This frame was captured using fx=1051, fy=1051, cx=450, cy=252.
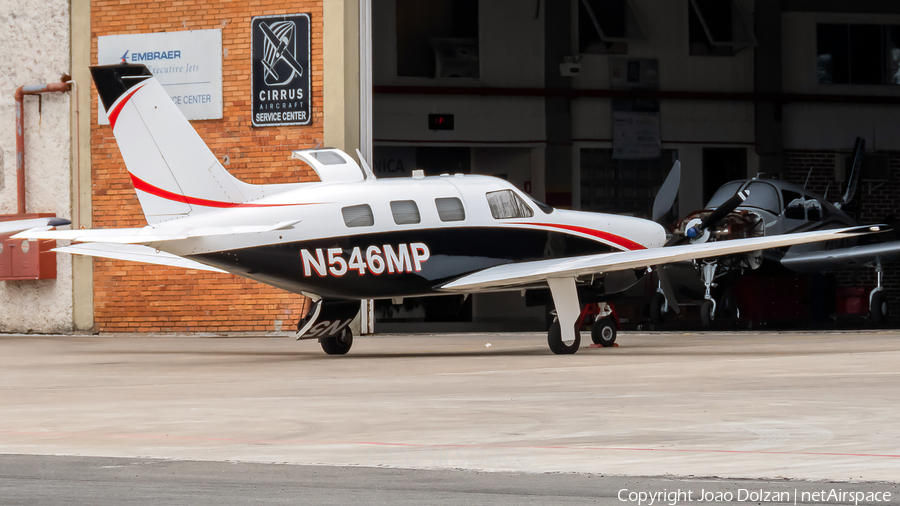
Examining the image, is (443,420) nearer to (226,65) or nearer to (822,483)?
(822,483)

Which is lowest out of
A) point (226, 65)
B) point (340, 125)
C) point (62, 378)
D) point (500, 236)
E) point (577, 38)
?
point (62, 378)

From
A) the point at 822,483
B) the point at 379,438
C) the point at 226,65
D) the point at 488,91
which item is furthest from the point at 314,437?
the point at 488,91

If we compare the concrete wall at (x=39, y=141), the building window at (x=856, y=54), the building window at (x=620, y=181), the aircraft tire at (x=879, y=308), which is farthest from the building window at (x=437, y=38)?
the aircraft tire at (x=879, y=308)

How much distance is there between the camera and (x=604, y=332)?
1388 centimetres

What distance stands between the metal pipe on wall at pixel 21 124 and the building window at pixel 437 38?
9.21m

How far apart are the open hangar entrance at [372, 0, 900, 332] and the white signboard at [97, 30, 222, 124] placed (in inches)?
301

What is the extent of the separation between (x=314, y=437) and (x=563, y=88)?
2130 centimetres

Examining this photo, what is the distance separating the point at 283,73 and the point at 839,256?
1148 cm

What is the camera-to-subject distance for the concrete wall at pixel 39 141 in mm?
18359

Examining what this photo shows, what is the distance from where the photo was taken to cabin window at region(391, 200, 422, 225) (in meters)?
11.9

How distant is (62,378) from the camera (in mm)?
10156

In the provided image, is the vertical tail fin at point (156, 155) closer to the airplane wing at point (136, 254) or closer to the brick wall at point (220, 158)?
the airplane wing at point (136, 254)

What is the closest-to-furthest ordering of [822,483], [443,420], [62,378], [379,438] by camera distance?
[822,483] → [379,438] → [443,420] → [62,378]

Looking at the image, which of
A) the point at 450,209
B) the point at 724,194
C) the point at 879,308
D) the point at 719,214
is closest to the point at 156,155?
the point at 450,209
